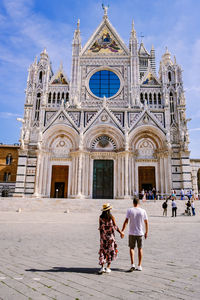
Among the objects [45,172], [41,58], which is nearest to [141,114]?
[45,172]

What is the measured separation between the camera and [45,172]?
23531 mm

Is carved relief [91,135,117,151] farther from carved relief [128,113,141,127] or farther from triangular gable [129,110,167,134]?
carved relief [128,113,141,127]

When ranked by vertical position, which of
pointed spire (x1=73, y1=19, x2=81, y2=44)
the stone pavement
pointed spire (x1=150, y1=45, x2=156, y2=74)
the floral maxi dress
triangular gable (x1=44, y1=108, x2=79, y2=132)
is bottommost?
the stone pavement

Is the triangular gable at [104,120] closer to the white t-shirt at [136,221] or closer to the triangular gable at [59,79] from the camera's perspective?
the triangular gable at [59,79]

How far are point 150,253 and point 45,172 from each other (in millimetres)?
19550

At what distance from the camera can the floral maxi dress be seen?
402 cm

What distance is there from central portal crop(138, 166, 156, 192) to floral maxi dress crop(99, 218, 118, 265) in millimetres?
20434

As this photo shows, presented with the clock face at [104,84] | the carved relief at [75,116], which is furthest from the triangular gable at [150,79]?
the carved relief at [75,116]

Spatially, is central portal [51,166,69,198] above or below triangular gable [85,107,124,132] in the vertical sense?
below

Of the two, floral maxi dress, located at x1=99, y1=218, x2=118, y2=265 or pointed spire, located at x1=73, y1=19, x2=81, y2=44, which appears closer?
floral maxi dress, located at x1=99, y1=218, x2=118, y2=265

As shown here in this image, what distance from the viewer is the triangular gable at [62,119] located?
24.7 meters

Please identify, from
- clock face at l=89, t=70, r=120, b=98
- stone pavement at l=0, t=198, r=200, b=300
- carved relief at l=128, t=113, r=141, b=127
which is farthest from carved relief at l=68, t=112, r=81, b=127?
stone pavement at l=0, t=198, r=200, b=300

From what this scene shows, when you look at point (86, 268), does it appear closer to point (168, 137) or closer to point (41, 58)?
point (168, 137)

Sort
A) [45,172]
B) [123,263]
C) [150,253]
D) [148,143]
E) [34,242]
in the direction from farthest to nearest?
[148,143] < [45,172] < [34,242] < [150,253] < [123,263]
